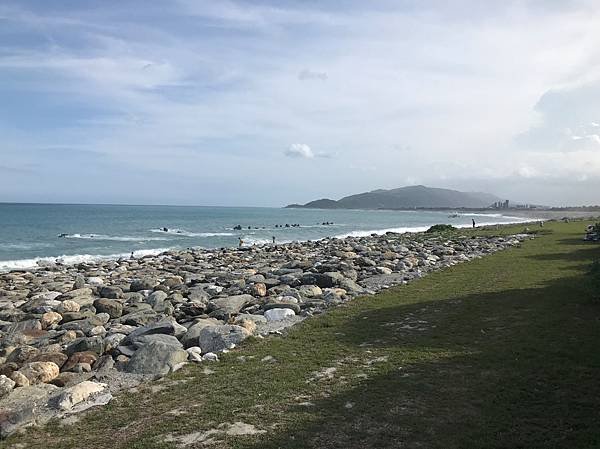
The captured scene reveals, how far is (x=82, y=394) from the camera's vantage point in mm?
7324

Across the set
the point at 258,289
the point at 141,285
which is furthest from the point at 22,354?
the point at 141,285

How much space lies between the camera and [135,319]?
506 inches

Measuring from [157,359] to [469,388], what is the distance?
5.19 metres

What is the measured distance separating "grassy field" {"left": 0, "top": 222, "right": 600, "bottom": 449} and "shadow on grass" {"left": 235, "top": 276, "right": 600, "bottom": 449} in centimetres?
2

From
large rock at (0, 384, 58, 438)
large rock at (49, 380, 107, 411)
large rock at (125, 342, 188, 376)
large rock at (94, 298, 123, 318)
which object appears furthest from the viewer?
large rock at (94, 298, 123, 318)

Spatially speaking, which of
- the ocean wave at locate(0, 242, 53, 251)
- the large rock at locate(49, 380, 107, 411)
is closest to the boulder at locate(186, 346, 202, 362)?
the large rock at locate(49, 380, 107, 411)

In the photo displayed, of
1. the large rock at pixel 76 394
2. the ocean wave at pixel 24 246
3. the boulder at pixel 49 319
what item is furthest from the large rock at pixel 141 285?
the ocean wave at pixel 24 246

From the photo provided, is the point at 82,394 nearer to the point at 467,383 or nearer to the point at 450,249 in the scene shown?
the point at 467,383

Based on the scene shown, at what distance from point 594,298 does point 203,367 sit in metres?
9.44

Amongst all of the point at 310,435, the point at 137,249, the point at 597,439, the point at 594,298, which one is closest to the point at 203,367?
the point at 310,435

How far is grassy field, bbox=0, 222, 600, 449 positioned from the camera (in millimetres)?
5863

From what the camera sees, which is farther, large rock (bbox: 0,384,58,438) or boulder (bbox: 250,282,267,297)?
boulder (bbox: 250,282,267,297)

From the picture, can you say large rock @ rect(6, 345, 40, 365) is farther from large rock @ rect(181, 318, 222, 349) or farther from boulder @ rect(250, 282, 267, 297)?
boulder @ rect(250, 282, 267, 297)

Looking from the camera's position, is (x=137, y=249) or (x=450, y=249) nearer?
(x=450, y=249)
